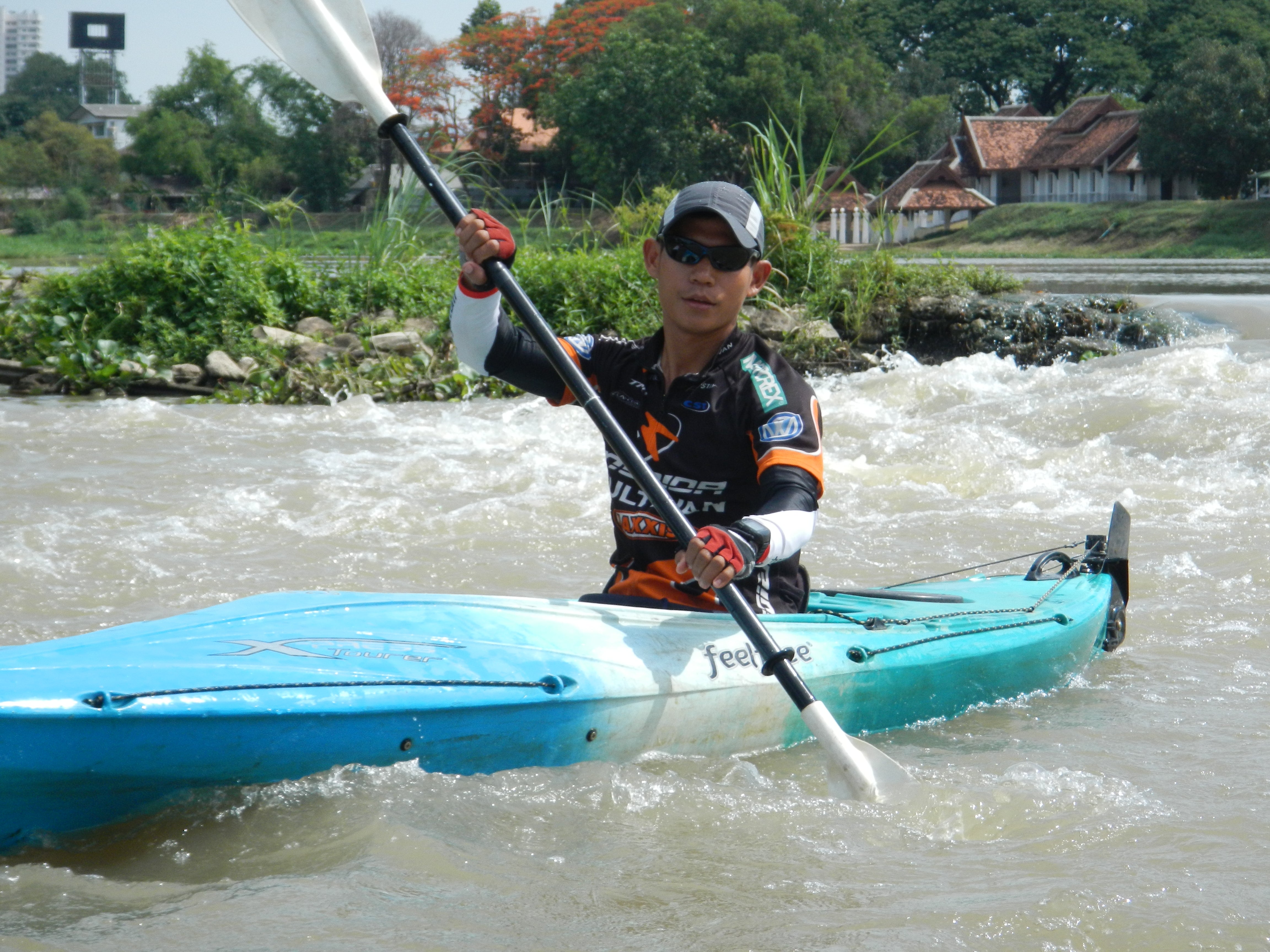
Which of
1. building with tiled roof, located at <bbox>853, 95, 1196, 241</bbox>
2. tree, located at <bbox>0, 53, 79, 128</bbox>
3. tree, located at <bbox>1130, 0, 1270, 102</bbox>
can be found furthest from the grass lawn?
tree, located at <bbox>0, 53, 79, 128</bbox>

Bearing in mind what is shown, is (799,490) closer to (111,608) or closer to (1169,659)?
(1169,659)

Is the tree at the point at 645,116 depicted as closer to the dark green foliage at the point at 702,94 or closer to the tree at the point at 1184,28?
the dark green foliage at the point at 702,94

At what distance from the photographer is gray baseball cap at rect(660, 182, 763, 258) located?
8.14 feet

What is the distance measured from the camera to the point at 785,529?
2400 millimetres

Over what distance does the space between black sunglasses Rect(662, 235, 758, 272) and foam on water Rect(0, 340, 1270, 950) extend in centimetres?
102

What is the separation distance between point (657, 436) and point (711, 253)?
1.31 feet

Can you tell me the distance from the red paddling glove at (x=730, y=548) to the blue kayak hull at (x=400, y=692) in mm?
332

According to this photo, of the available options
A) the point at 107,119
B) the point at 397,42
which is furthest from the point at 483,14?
the point at 107,119

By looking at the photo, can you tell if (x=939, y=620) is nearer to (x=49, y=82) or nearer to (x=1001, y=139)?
(x=1001, y=139)

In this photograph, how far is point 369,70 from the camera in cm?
323

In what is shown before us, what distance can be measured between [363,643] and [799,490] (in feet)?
2.91

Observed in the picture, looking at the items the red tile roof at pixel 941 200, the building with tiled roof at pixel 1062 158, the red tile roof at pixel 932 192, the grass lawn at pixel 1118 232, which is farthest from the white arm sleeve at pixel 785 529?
the building with tiled roof at pixel 1062 158

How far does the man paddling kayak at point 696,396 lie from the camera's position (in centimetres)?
247

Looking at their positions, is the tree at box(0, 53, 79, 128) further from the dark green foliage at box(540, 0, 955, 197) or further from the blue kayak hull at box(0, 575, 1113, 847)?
the blue kayak hull at box(0, 575, 1113, 847)
